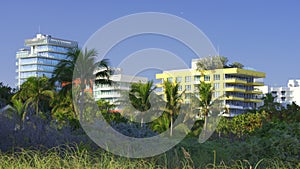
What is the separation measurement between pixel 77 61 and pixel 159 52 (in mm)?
17050

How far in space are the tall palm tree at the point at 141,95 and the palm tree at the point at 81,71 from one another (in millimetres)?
1728

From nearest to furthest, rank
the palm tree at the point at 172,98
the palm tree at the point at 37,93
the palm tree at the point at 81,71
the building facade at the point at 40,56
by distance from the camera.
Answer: the palm tree at the point at 81,71, the palm tree at the point at 172,98, the palm tree at the point at 37,93, the building facade at the point at 40,56

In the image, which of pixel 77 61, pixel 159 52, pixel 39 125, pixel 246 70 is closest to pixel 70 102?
pixel 77 61

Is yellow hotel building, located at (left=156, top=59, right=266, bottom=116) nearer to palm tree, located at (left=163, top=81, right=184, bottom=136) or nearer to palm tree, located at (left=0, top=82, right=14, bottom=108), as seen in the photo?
palm tree, located at (left=0, top=82, right=14, bottom=108)

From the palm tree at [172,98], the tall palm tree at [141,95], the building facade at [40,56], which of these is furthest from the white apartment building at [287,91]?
the tall palm tree at [141,95]

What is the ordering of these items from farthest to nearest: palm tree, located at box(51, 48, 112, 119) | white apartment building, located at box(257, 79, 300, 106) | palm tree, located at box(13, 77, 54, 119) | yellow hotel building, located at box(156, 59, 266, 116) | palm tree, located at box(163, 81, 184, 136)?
white apartment building, located at box(257, 79, 300, 106)
yellow hotel building, located at box(156, 59, 266, 116)
palm tree, located at box(13, 77, 54, 119)
palm tree, located at box(163, 81, 184, 136)
palm tree, located at box(51, 48, 112, 119)

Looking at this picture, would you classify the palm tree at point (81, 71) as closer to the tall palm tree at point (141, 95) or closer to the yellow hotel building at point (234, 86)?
the tall palm tree at point (141, 95)

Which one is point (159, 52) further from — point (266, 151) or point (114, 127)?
point (266, 151)

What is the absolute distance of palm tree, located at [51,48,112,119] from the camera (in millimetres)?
27922

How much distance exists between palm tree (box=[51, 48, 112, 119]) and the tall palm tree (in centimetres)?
173

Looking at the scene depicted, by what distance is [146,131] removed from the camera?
12.0m

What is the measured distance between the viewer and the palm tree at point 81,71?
27922 millimetres

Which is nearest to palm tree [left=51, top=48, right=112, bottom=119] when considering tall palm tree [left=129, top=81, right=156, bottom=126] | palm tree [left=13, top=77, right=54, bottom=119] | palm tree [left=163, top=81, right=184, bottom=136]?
tall palm tree [left=129, top=81, right=156, bottom=126]

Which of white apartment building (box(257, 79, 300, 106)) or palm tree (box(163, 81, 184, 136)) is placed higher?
white apartment building (box(257, 79, 300, 106))
